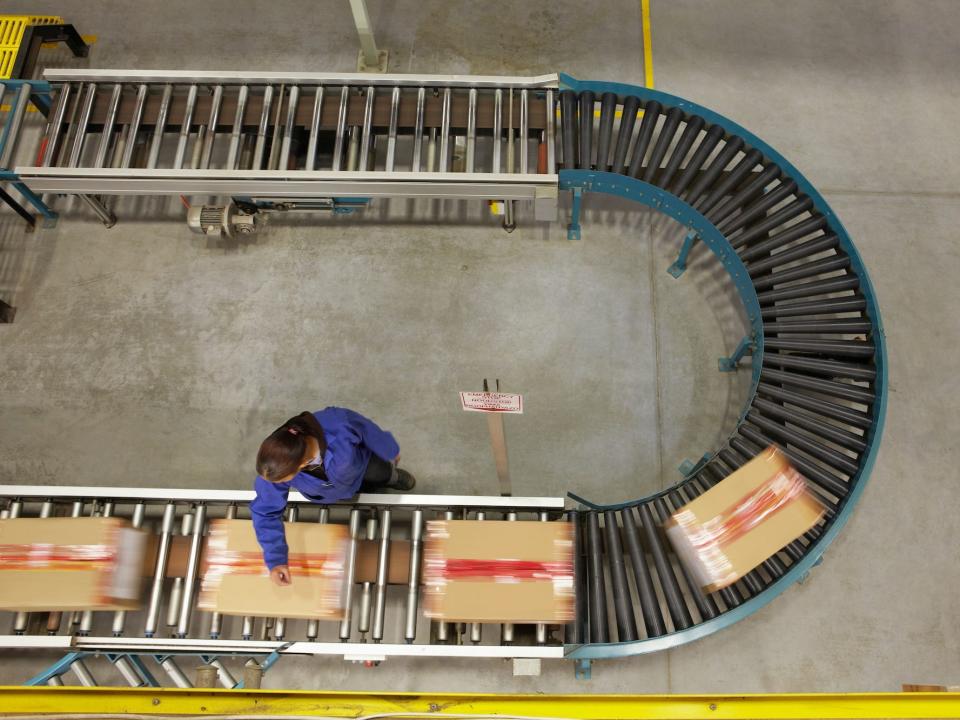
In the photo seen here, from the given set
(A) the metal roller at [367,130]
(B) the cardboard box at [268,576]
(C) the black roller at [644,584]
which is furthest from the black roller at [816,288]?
(B) the cardboard box at [268,576]

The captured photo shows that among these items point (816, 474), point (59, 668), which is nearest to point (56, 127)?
point (59, 668)

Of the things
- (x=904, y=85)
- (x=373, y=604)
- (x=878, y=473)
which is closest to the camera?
(x=373, y=604)

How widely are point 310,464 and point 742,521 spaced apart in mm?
2236

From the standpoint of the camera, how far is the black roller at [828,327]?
407cm

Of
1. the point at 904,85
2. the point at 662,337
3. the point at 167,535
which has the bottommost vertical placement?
the point at 167,535

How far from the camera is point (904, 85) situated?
5727mm

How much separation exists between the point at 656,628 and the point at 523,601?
2.53 feet

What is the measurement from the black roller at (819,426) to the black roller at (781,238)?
3.19ft

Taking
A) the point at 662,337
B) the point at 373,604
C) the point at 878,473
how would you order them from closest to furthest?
1. the point at 373,604
2. the point at 878,473
3. the point at 662,337

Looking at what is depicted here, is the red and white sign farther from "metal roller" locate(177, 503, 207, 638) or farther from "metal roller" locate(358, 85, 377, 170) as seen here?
"metal roller" locate(358, 85, 377, 170)

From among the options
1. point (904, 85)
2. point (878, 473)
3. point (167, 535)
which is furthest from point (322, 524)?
point (904, 85)

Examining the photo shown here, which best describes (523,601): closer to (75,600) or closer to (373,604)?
(373,604)

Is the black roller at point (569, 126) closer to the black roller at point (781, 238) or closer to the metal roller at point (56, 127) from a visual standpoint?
the black roller at point (781, 238)

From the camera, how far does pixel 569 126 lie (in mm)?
4695
